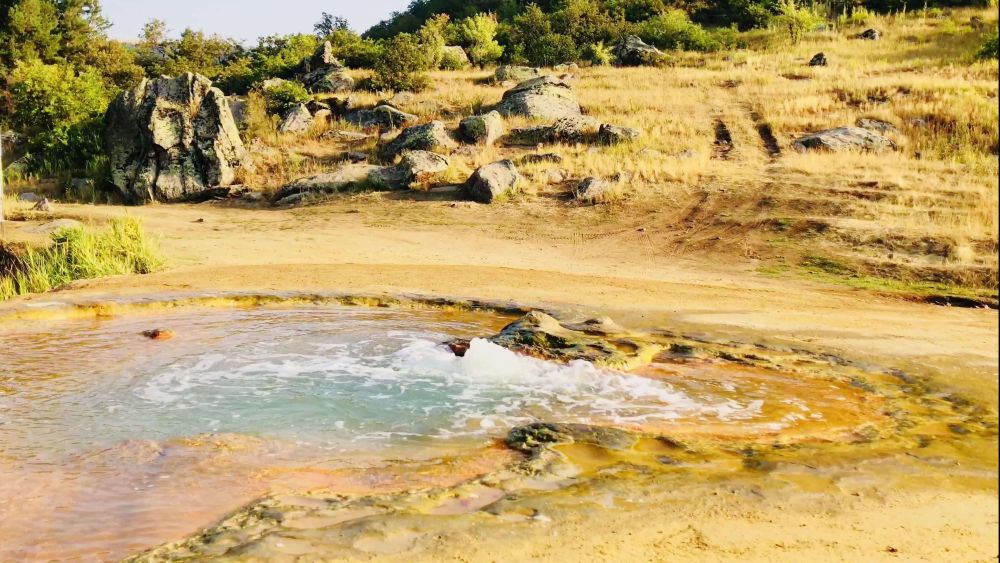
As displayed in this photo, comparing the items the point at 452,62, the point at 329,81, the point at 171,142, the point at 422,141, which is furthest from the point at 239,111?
the point at 452,62

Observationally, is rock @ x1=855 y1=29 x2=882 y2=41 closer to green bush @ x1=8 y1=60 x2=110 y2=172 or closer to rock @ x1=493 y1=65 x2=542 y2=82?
rock @ x1=493 y1=65 x2=542 y2=82

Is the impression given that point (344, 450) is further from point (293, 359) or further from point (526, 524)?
point (293, 359)

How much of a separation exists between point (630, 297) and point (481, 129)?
42.1 ft

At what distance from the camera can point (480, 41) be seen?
38125mm

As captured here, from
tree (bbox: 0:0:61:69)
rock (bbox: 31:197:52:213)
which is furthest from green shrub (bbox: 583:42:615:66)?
tree (bbox: 0:0:61:69)

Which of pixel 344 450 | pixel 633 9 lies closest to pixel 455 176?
pixel 344 450

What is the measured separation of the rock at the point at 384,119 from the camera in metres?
25.7

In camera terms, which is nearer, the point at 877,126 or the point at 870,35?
the point at 877,126

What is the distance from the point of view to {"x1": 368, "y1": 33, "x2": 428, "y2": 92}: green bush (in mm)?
29578

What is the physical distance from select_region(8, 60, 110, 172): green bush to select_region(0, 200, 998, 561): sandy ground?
5806 millimetres

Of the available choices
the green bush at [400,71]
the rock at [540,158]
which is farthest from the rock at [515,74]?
the rock at [540,158]

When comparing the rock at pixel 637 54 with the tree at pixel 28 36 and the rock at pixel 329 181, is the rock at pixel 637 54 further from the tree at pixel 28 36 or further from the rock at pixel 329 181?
the tree at pixel 28 36

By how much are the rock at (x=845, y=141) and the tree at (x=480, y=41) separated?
19461 millimetres

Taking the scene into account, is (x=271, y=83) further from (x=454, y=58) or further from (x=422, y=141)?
(x=422, y=141)
